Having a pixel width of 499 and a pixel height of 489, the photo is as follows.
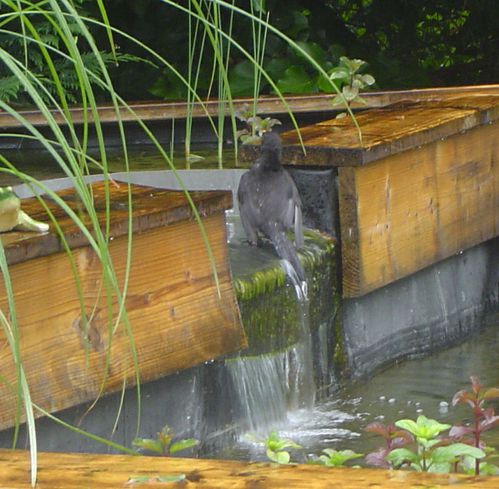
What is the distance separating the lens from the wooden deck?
433 centimetres

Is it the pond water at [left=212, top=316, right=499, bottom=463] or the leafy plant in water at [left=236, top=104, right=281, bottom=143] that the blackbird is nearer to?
the pond water at [left=212, top=316, right=499, bottom=463]

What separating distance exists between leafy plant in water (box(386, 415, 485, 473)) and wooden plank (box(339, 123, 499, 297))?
205 centimetres

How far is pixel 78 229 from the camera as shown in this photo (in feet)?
10.0

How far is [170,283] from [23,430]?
585 mm

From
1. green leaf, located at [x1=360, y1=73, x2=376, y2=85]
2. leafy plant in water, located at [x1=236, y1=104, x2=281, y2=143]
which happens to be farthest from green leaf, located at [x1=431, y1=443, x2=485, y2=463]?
green leaf, located at [x1=360, y1=73, x2=376, y2=85]

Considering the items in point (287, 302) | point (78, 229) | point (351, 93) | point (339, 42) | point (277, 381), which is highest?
point (339, 42)

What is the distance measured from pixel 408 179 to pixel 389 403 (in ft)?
2.97

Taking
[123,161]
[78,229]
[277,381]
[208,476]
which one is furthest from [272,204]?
[208,476]

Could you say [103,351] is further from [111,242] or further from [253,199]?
[253,199]

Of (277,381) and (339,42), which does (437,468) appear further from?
(339,42)

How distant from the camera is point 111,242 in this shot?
3.17 metres

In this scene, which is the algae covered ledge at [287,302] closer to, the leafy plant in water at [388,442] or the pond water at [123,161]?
the pond water at [123,161]

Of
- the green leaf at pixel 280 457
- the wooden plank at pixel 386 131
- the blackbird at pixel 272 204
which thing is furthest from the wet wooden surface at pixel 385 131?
the green leaf at pixel 280 457

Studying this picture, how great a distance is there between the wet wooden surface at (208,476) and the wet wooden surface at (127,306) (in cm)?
91
